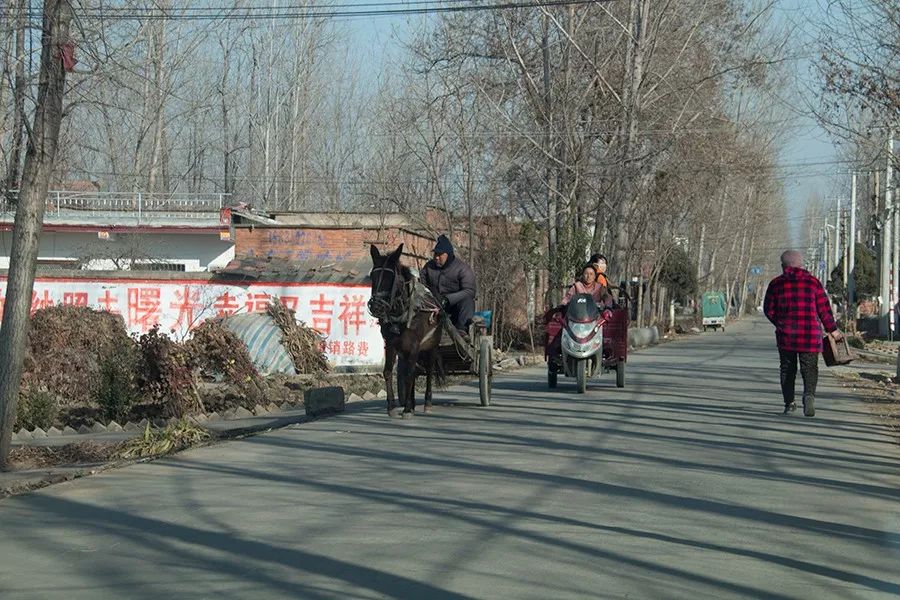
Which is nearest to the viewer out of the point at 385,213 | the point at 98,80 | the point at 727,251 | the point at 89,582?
the point at 89,582

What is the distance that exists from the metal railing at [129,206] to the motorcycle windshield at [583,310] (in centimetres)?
2761

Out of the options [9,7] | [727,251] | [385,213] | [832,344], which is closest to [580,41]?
[385,213]

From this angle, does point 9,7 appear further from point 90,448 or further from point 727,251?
point 727,251

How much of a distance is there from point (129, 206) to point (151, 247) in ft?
10.8

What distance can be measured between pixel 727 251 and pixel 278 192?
48761mm

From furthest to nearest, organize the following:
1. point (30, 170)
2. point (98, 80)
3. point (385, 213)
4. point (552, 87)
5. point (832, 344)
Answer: point (385, 213), point (552, 87), point (832, 344), point (98, 80), point (30, 170)

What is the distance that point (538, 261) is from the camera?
39219 millimetres

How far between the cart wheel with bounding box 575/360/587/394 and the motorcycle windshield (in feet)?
2.42

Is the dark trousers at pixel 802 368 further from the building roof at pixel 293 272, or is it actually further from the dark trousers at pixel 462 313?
the building roof at pixel 293 272

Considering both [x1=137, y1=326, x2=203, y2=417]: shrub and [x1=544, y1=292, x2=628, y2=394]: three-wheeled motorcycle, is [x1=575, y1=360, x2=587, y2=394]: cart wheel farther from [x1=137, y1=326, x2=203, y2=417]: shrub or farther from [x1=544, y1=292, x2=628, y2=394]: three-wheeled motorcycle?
[x1=137, y1=326, x2=203, y2=417]: shrub


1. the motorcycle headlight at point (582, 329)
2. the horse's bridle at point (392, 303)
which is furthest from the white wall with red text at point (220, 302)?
the horse's bridle at point (392, 303)

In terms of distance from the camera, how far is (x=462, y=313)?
15.6 meters

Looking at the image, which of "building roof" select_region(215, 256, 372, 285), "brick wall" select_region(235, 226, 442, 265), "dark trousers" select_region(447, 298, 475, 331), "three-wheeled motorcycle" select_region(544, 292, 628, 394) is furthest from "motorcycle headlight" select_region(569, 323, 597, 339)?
"brick wall" select_region(235, 226, 442, 265)

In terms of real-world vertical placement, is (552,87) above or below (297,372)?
above
